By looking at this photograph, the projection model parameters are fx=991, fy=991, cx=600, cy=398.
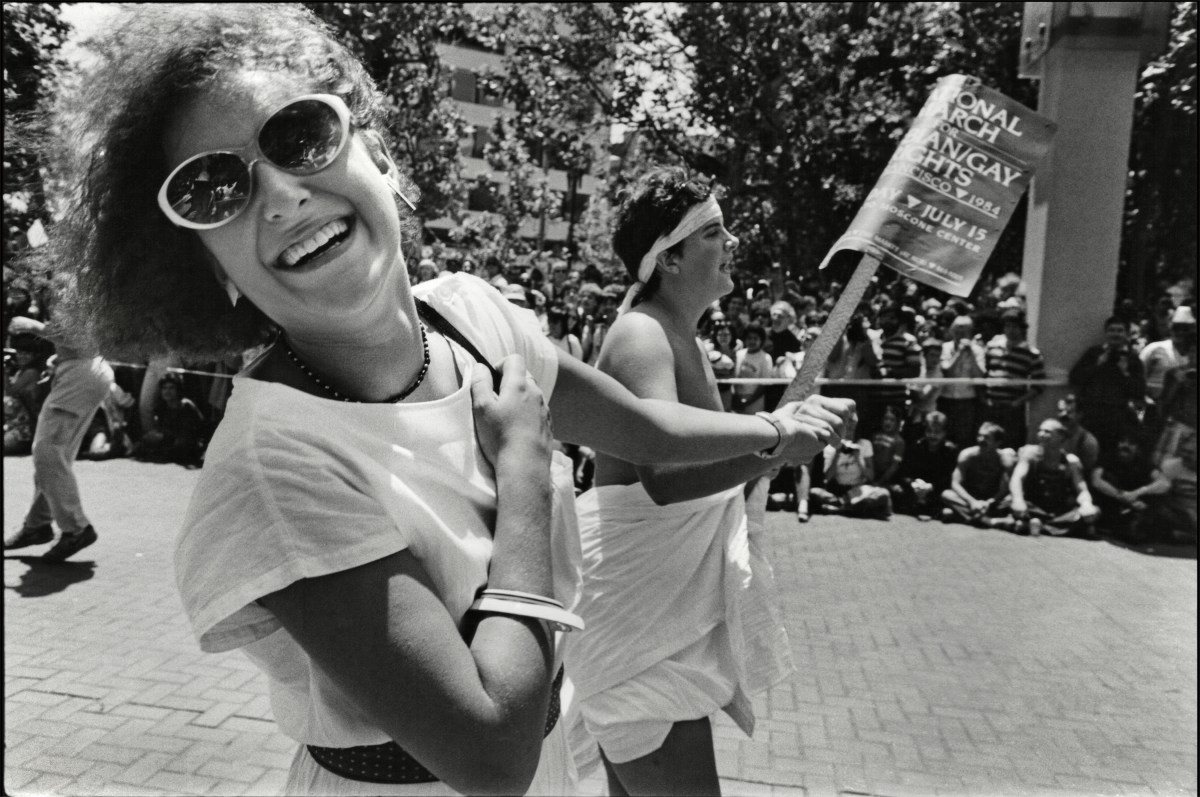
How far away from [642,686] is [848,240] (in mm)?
1378

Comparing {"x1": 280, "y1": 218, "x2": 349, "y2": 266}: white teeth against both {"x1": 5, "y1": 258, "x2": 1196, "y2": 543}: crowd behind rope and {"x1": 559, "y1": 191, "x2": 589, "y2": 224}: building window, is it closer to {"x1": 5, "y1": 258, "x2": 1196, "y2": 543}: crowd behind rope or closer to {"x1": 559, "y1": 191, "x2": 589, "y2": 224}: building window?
{"x1": 5, "y1": 258, "x2": 1196, "y2": 543}: crowd behind rope

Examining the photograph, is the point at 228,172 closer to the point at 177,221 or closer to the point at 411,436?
the point at 177,221

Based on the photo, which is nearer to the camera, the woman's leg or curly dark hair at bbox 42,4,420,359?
curly dark hair at bbox 42,4,420,359

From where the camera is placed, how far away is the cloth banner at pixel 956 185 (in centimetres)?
273

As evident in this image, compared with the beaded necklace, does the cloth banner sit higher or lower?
higher

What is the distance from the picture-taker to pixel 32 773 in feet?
12.1

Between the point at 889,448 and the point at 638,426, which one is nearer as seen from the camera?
the point at 638,426

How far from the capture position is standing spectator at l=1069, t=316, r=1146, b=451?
8508mm

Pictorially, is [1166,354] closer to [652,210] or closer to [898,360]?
[898,360]

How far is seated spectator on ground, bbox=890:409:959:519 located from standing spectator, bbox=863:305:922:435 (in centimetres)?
32

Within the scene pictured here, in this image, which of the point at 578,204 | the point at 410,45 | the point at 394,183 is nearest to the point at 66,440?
the point at 394,183

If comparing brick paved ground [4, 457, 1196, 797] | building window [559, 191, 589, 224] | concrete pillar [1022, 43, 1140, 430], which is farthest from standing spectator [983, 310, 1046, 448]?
building window [559, 191, 589, 224]

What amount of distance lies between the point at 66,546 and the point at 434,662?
6511mm

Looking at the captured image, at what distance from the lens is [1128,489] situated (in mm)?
8406
